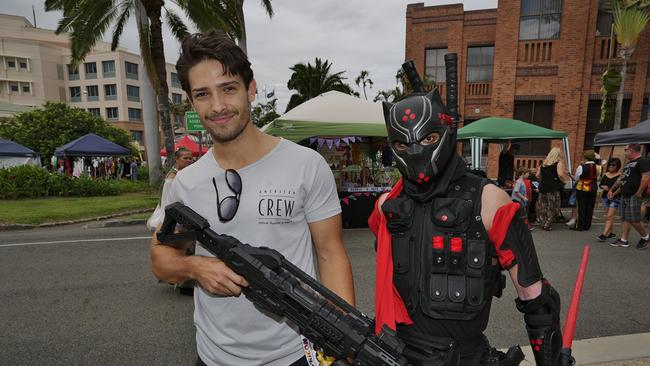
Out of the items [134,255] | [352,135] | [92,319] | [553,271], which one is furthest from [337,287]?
[352,135]

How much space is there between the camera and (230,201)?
150 centimetres

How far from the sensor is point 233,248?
1365 millimetres

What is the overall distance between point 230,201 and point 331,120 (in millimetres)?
7737

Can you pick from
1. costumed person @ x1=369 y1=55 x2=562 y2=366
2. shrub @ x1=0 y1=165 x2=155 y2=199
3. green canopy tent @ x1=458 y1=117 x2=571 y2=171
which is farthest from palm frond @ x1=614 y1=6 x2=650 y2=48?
shrub @ x1=0 y1=165 x2=155 y2=199

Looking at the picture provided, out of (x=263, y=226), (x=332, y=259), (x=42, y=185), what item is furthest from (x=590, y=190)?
(x=42, y=185)

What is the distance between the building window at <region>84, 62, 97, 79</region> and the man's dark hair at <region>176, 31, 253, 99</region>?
68646 mm

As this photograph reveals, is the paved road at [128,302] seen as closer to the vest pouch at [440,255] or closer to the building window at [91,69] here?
the vest pouch at [440,255]

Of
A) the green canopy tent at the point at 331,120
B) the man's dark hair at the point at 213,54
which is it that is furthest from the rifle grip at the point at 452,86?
the green canopy tent at the point at 331,120

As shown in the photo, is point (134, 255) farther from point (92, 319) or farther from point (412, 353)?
point (412, 353)

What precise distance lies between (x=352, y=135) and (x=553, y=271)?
4800 millimetres

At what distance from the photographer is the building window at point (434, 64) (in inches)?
813

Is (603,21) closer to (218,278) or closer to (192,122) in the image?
(192,122)

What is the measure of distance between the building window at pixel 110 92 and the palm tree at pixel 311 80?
34764 millimetres

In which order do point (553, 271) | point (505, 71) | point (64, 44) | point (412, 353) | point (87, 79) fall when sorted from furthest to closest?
point (64, 44) → point (87, 79) → point (505, 71) → point (553, 271) → point (412, 353)
